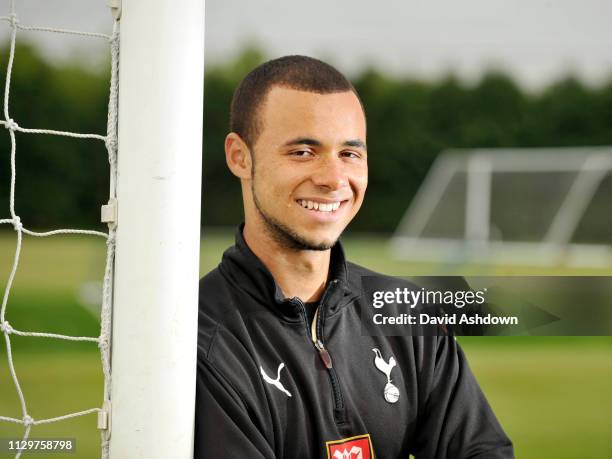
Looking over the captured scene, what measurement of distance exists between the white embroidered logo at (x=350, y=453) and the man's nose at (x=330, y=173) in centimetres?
40

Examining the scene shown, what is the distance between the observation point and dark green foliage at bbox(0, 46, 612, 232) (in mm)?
7180

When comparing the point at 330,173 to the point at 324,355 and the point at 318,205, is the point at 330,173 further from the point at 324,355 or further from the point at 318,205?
the point at 324,355

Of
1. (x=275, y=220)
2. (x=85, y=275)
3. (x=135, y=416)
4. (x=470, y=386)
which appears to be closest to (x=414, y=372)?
(x=470, y=386)

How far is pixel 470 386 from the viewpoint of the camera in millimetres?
1219

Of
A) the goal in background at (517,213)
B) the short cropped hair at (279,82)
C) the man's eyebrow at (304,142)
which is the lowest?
the man's eyebrow at (304,142)

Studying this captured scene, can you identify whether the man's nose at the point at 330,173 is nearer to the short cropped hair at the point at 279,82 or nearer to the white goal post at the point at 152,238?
the short cropped hair at the point at 279,82

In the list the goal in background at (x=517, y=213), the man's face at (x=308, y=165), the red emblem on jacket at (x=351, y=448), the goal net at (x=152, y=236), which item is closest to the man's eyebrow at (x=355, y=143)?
the man's face at (x=308, y=165)

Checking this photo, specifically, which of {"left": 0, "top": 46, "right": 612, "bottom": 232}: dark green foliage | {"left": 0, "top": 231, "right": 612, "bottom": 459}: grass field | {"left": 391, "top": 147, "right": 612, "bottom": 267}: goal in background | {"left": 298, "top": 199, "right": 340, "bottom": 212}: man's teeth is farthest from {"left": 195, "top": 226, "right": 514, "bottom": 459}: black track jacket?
{"left": 391, "top": 147, "right": 612, "bottom": 267}: goal in background

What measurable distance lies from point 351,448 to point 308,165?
0.44m

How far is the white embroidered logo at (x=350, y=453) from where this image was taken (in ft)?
3.68

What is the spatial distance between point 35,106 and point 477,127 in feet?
17.4

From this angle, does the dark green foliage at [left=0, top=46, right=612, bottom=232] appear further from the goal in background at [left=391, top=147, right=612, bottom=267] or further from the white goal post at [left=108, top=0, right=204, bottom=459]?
the white goal post at [left=108, top=0, right=204, bottom=459]

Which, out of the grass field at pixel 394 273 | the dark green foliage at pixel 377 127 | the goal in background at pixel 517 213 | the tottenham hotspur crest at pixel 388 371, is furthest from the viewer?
the goal in background at pixel 517 213

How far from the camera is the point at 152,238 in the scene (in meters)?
0.98
